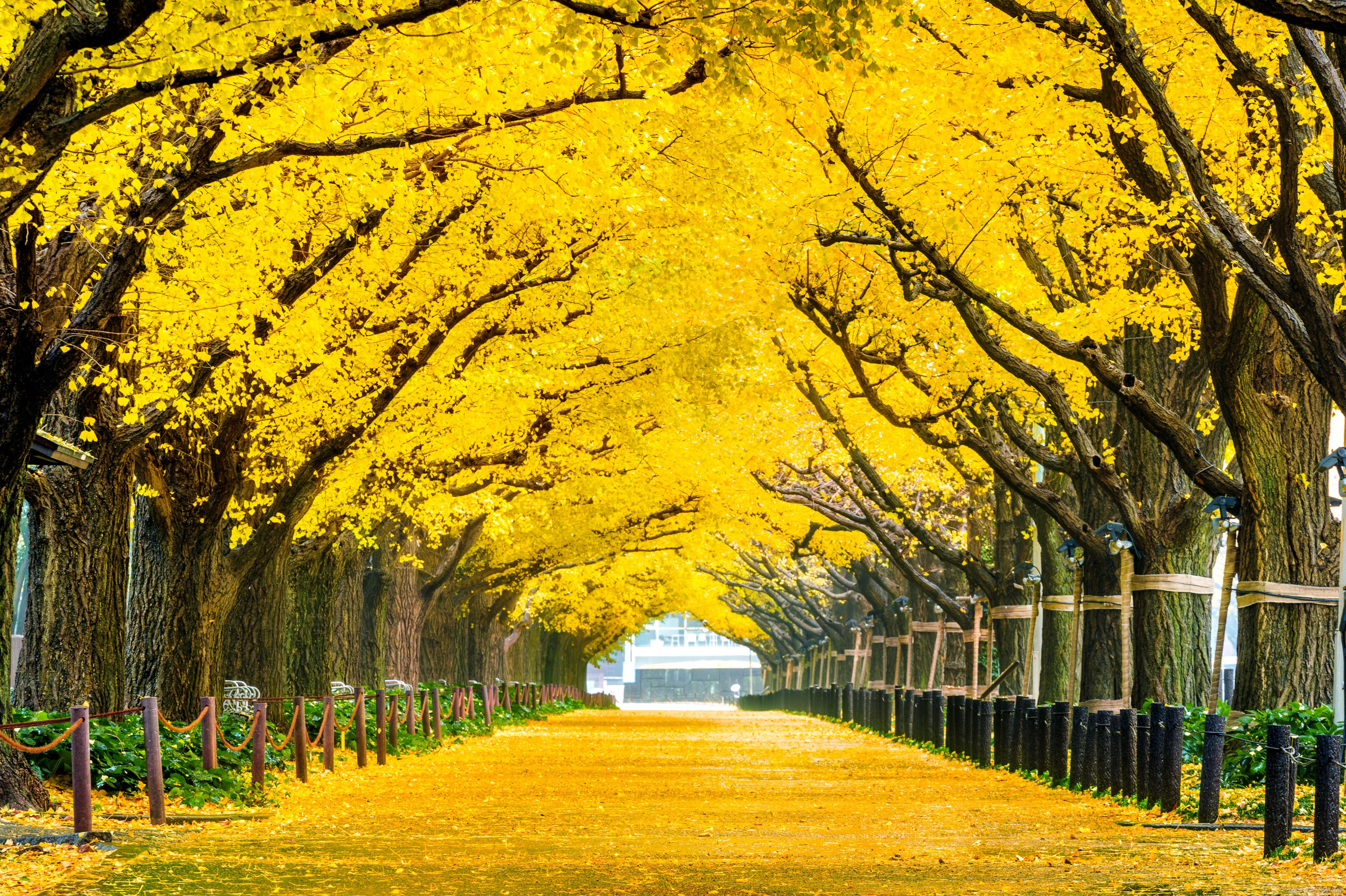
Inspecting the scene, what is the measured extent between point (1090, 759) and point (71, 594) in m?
10.4

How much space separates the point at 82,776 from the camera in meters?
10.2

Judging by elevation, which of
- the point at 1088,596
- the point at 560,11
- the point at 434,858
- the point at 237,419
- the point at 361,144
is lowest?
the point at 434,858

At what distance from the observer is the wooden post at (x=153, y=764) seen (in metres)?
11.5

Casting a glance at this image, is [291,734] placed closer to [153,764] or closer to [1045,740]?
[153,764]

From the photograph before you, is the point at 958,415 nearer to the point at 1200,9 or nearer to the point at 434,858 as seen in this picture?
the point at 1200,9

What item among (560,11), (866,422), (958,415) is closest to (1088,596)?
(958,415)

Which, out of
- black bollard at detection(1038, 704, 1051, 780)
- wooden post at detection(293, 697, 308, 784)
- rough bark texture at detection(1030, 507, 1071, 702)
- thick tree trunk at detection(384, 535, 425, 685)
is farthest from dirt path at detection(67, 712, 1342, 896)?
thick tree trunk at detection(384, 535, 425, 685)

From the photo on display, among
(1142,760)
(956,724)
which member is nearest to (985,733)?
(956,724)

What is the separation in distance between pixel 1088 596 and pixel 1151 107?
1019 cm

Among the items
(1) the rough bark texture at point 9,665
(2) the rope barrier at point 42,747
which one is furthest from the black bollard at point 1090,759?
(1) the rough bark texture at point 9,665

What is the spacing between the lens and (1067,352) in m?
14.8

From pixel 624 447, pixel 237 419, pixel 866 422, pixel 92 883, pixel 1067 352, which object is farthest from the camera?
pixel 624 447

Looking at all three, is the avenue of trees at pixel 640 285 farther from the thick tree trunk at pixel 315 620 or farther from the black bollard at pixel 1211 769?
the black bollard at pixel 1211 769

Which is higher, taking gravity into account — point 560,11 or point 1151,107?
point 560,11
